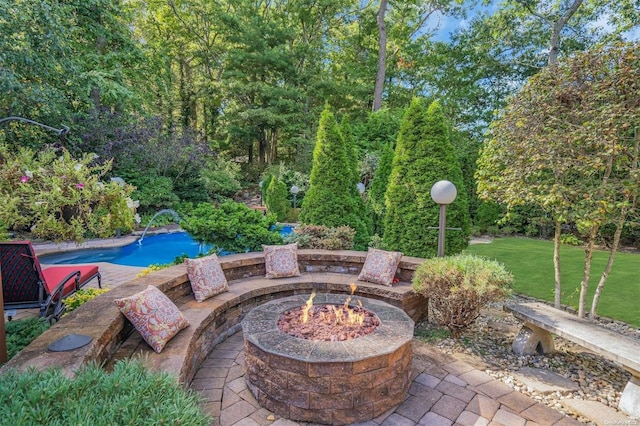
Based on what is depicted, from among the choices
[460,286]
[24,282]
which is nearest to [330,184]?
[460,286]

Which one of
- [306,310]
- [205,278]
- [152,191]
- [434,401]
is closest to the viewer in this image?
[434,401]

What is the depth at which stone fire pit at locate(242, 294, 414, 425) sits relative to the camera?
2631 millimetres

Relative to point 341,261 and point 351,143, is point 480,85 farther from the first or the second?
point 341,261

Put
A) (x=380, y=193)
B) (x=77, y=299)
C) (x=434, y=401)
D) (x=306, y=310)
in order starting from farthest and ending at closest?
(x=380, y=193), (x=77, y=299), (x=306, y=310), (x=434, y=401)

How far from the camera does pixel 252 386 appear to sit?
298 cm

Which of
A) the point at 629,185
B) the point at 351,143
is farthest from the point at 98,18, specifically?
the point at 629,185

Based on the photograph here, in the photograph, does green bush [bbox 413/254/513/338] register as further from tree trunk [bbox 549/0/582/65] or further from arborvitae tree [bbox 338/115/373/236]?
tree trunk [bbox 549/0/582/65]

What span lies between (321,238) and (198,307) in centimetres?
269

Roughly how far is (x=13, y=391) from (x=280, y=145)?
2264 cm

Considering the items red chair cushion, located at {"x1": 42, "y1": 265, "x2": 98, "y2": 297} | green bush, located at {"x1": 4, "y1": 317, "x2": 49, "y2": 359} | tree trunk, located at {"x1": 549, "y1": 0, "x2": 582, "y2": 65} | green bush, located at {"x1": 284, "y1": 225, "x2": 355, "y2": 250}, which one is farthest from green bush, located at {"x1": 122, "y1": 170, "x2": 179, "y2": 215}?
tree trunk, located at {"x1": 549, "y1": 0, "x2": 582, "y2": 65}

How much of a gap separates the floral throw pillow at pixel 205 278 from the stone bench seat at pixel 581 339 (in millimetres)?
3540

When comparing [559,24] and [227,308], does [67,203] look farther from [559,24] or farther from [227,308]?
[559,24]

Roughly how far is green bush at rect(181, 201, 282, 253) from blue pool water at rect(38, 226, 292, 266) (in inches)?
58.9

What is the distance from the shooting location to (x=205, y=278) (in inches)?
163
